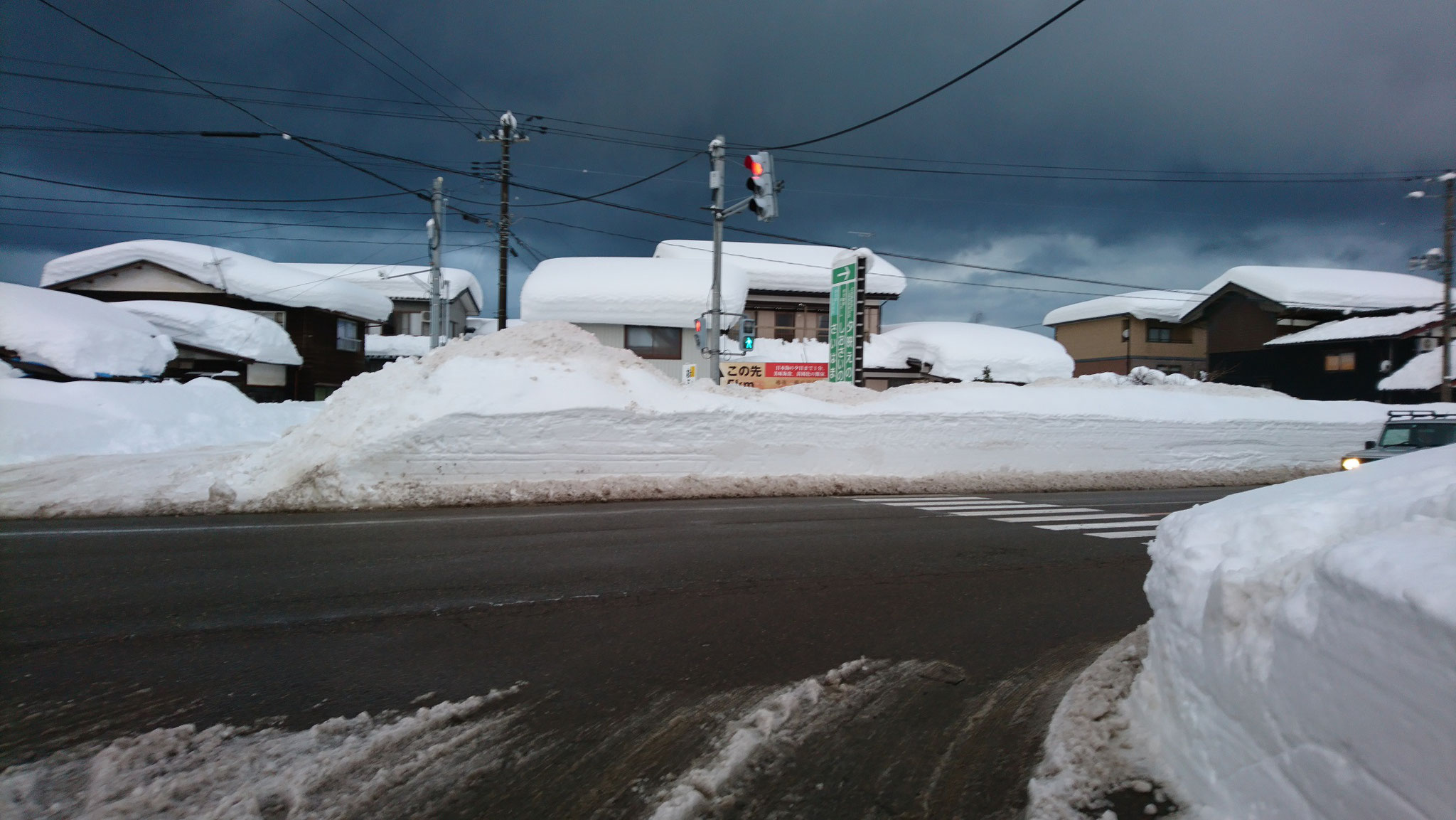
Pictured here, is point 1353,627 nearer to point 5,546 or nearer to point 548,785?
point 548,785

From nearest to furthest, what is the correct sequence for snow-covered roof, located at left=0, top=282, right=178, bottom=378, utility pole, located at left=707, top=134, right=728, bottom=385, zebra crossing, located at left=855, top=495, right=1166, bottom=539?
zebra crossing, located at left=855, top=495, right=1166, bottom=539 < utility pole, located at left=707, top=134, right=728, bottom=385 < snow-covered roof, located at left=0, top=282, right=178, bottom=378

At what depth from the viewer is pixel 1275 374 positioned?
34500 mm

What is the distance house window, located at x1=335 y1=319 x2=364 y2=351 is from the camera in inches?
1356

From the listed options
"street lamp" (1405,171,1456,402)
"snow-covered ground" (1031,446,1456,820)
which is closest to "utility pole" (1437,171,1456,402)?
"street lamp" (1405,171,1456,402)

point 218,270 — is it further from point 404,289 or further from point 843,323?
point 843,323

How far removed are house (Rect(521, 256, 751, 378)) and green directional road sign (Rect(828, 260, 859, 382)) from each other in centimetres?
839

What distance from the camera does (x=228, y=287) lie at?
3058cm

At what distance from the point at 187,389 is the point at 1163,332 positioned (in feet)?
143

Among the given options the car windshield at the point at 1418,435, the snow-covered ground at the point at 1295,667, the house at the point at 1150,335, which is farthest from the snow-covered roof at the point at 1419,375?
the snow-covered ground at the point at 1295,667

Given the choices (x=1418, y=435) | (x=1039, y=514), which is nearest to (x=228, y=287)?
(x=1039, y=514)

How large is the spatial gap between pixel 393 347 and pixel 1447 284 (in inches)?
1876

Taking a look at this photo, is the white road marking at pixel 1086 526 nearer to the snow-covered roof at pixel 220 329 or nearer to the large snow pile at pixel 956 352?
the large snow pile at pixel 956 352

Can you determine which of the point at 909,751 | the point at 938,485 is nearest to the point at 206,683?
the point at 909,751

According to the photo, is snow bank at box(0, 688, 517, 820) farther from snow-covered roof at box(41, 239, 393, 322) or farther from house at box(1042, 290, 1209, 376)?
house at box(1042, 290, 1209, 376)
